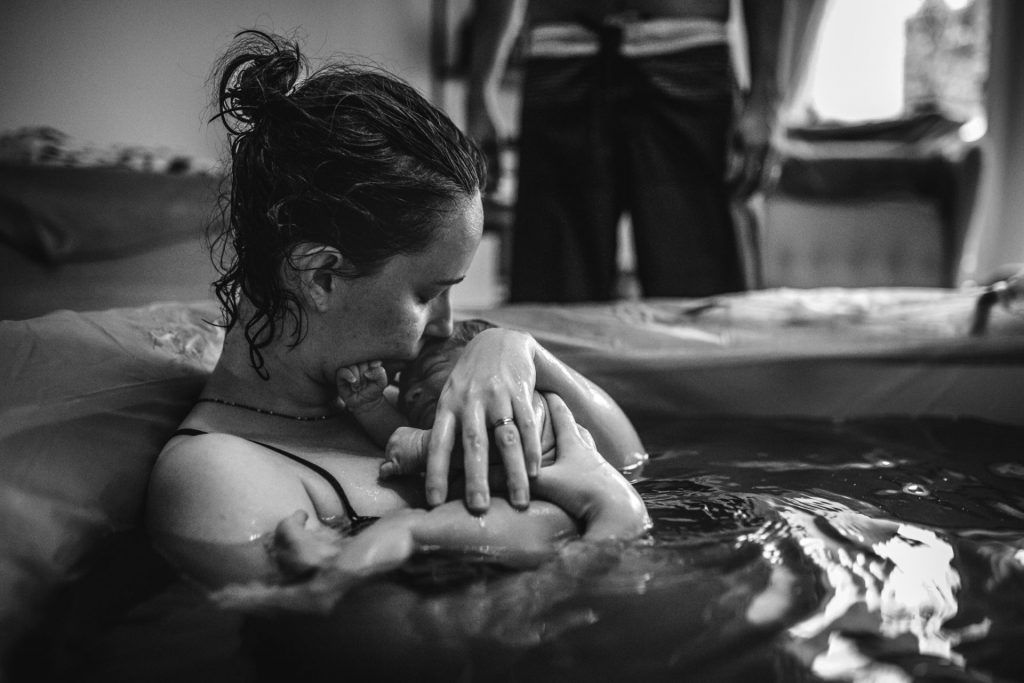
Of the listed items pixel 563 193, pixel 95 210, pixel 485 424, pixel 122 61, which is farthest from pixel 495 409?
pixel 122 61

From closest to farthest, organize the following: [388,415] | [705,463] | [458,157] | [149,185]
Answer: [458,157], [388,415], [705,463], [149,185]

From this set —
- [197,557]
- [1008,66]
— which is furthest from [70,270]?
[1008,66]

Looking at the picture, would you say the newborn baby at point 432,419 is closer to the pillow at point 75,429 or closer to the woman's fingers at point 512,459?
the woman's fingers at point 512,459

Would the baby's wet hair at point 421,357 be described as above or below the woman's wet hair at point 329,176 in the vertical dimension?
below

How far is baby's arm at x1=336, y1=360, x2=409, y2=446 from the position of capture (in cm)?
116

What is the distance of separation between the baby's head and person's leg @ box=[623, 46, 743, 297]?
1204mm

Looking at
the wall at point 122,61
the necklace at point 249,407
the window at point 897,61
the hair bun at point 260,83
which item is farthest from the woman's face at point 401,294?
the window at point 897,61

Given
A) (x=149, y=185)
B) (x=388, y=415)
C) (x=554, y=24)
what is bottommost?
(x=388, y=415)

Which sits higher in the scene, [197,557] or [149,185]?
[149,185]

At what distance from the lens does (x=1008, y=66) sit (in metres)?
4.59

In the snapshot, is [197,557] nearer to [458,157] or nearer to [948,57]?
[458,157]

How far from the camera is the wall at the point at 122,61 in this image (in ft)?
10.6

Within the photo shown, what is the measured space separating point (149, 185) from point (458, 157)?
2137 mm

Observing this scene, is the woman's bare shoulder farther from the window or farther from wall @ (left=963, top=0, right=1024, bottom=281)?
wall @ (left=963, top=0, right=1024, bottom=281)
